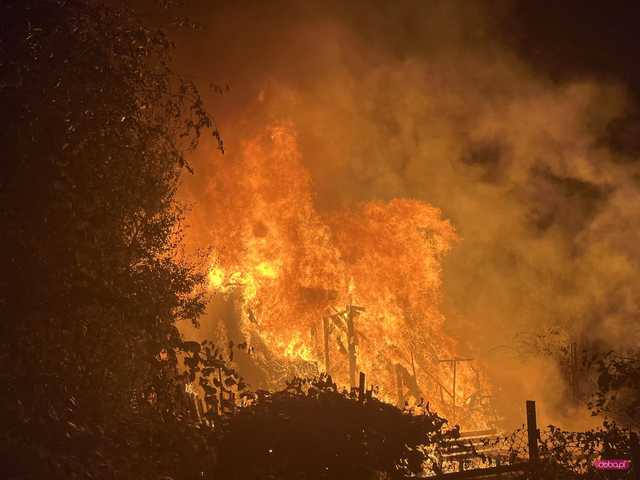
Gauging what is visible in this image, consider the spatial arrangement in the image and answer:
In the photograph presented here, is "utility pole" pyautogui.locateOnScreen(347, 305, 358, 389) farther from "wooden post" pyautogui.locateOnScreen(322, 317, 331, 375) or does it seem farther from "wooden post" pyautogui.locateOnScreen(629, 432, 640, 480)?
"wooden post" pyautogui.locateOnScreen(629, 432, 640, 480)

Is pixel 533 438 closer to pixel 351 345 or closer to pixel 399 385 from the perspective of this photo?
pixel 351 345

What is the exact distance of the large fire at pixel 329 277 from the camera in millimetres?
31125

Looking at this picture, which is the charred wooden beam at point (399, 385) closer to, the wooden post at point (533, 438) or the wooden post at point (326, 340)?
the wooden post at point (326, 340)

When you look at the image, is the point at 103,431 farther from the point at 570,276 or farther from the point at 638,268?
the point at 570,276

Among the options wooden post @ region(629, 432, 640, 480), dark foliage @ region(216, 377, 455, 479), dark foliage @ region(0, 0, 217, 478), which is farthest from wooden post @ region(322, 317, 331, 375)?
dark foliage @ region(0, 0, 217, 478)

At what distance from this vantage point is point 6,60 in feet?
19.3

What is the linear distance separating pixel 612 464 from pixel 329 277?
21.0m

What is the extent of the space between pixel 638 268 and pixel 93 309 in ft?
101

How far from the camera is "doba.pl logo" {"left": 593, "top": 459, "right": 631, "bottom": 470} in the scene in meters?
11.0

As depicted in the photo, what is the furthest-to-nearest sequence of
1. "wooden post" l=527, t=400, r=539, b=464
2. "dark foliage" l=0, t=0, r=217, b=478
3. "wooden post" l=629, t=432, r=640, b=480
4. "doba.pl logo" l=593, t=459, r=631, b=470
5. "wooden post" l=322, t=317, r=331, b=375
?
1. "wooden post" l=322, t=317, r=331, b=375
2. "doba.pl logo" l=593, t=459, r=631, b=470
3. "wooden post" l=527, t=400, r=539, b=464
4. "wooden post" l=629, t=432, r=640, b=480
5. "dark foliage" l=0, t=0, r=217, b=478

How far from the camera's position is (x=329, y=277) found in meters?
31.5

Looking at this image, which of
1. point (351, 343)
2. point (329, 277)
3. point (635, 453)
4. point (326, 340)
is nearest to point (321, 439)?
point (635, 453)

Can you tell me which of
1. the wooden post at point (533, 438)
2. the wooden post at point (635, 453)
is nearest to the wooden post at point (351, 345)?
the wooden post at point (533, 438)

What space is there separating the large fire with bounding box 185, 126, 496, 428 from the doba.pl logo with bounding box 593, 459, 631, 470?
65.3ft
